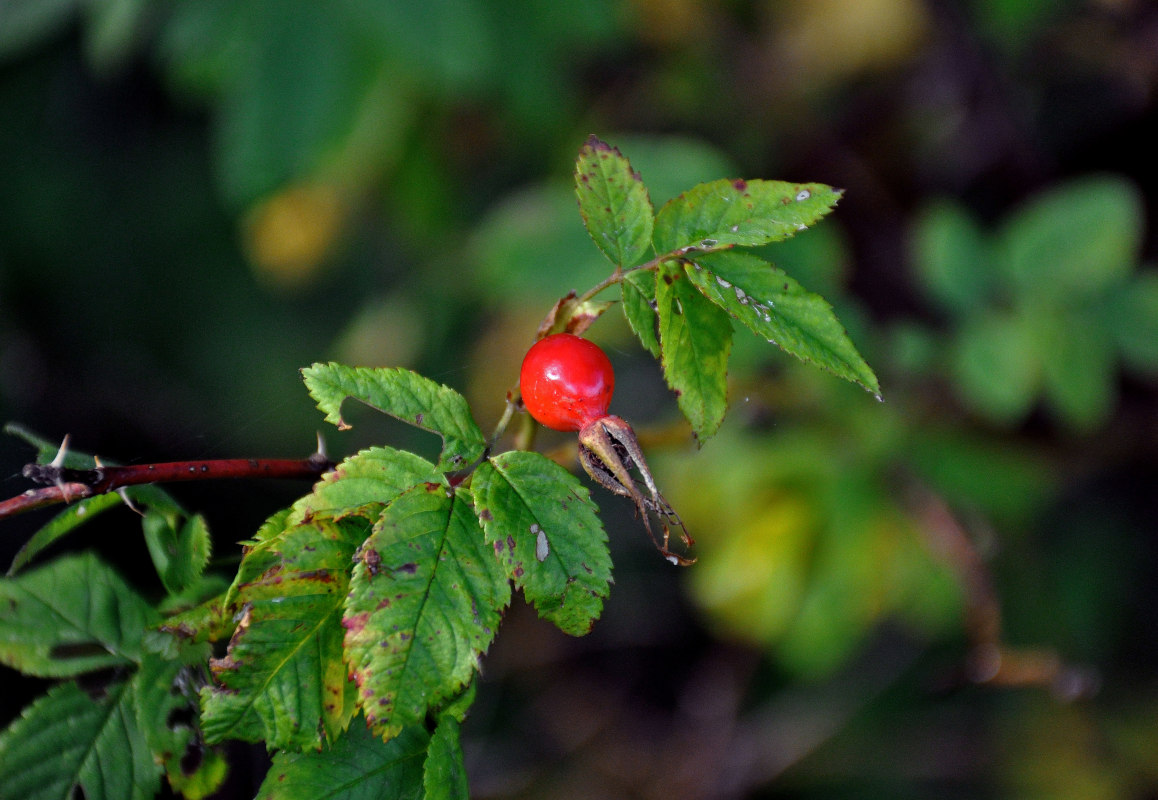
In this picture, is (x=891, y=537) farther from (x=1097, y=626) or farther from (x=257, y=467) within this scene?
(x=257, y=467)

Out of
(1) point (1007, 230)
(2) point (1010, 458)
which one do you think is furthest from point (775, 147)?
(2) point (1010, 458)

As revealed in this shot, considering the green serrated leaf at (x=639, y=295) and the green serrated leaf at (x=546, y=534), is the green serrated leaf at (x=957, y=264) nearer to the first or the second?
the green serrated leaf at (x=639, y=295)

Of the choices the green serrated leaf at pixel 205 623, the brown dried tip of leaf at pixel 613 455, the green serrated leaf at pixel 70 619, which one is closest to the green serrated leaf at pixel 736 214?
the brown dried tip of leaf at pixel 613 455

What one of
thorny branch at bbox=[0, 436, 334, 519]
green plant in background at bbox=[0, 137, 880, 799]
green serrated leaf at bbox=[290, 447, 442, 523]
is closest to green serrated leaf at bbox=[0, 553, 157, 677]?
green plant in background at bbox=[0, 137, 880, 799]

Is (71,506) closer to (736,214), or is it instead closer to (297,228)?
(736,214)

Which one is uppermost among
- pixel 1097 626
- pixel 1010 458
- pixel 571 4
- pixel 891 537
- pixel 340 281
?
pixel 571 4

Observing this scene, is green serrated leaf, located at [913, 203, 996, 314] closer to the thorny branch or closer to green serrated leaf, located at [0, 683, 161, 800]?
the thorny branch
